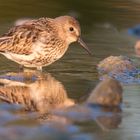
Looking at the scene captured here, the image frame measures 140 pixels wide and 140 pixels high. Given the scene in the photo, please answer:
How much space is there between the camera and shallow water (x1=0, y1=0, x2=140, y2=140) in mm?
9266

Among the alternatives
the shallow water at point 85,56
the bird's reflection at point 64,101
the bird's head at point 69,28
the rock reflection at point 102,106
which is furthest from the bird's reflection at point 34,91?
the bird's head at point 69,28

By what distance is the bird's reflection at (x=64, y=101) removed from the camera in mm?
10078

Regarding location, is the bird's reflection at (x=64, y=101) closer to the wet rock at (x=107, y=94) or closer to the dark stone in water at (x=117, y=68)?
the wet rock at (x=107, y=94)

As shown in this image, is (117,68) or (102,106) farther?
(117,68)

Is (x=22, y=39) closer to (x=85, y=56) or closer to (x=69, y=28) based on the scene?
(x=69, y=28)

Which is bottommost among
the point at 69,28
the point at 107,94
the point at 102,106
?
the point at 102,106

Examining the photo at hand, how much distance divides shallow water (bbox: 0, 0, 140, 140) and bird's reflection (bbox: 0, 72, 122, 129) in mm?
151

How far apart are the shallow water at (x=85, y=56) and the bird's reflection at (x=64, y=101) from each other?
0.15 meters

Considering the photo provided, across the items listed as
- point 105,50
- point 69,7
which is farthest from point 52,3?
point 105,50

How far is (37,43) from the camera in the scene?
42.6ft

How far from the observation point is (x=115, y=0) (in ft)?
68.7

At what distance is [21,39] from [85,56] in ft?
5.11

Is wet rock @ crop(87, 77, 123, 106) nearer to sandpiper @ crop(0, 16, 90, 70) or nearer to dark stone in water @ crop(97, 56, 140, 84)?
dark stone in water @ crop(97, 56, 140, 84)

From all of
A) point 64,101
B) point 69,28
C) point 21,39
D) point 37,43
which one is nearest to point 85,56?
point 69,28
